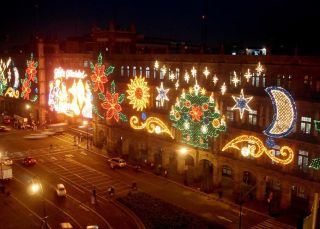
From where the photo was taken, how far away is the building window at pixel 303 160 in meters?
49.4

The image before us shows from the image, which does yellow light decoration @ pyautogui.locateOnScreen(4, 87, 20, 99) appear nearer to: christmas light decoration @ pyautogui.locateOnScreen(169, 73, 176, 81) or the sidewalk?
the sidewalk

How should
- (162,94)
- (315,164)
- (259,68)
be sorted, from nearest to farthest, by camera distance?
(315,164)
(259,68)
(162,94)

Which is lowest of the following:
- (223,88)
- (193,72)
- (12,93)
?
(12,93)

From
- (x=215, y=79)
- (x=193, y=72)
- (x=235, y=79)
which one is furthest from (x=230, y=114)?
(x=193, y=72)

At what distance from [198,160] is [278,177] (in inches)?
562

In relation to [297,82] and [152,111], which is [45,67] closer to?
[152,111]

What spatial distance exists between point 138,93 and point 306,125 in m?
32.7

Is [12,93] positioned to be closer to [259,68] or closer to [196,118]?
[196,118]

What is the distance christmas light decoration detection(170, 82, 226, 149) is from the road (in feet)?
26.1

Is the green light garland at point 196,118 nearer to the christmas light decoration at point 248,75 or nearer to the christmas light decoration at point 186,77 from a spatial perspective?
the christmas light decoration at point 186,77

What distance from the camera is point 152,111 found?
2773 inches

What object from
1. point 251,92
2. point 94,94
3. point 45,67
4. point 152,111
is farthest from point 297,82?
point 45,67

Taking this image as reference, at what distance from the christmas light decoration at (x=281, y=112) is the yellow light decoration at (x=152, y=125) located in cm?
2065

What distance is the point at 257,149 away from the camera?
2135 inches
